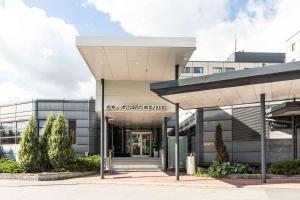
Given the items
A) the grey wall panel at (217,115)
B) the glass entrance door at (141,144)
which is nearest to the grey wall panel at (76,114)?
the glass entrance door at (141,144)

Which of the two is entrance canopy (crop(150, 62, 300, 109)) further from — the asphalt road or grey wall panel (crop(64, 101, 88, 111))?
grey wall panel (crop(64, 101, 88, 111))

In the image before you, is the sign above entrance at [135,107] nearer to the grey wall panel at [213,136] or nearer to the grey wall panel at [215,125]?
the grey wall panel at [215,125]

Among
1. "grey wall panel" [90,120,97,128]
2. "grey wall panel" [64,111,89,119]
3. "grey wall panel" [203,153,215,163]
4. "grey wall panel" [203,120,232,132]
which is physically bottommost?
"grey wall panel" [203,153,215,163]

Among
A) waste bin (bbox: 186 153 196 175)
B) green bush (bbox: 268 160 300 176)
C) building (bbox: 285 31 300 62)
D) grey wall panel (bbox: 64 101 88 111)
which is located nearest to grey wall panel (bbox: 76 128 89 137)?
grey wall panel (bbox: 64 101 88 111)

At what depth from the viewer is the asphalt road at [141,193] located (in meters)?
14.2

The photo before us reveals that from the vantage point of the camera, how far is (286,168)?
20453 mm

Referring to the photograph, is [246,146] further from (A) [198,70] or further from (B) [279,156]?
(A) [198,70]

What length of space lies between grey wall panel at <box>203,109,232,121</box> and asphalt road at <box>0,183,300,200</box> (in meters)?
8.19

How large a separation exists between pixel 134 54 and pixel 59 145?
6.99m

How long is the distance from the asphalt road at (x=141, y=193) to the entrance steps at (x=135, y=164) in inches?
396

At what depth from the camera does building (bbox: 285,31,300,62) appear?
233 ft

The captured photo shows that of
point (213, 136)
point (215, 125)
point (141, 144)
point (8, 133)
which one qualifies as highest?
point (215, 125)

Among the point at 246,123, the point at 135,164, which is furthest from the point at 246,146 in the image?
the point at 135,164

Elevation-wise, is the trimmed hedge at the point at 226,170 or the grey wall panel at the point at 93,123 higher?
the grey wall panel at the point at 93,123
